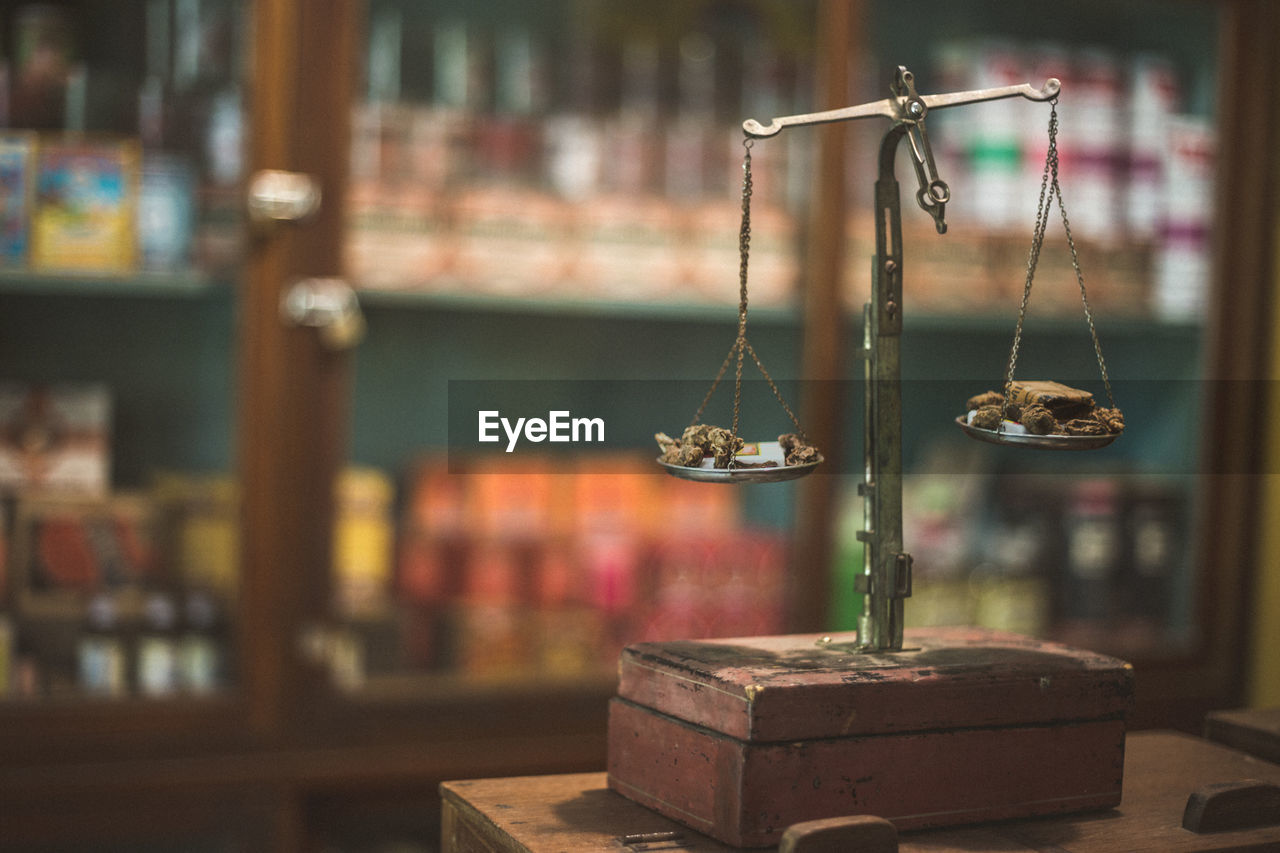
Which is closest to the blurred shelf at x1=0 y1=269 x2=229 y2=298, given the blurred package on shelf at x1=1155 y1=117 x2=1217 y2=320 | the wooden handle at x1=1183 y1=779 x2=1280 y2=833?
the wooden handle at x1=1183 y1=779 x2=1280 y2=833

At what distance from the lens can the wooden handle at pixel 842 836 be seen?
0.77 meters

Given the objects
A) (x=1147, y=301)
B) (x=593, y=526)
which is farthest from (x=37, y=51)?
(x=1147, y=301)

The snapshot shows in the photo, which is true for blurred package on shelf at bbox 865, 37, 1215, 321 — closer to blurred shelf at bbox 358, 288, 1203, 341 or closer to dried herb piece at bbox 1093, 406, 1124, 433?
blurred shelf at bbox 358, 288, 1203, 341

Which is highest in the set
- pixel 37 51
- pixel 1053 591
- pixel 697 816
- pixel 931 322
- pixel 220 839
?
pixel 37 51

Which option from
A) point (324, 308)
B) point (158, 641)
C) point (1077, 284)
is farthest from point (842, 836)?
point (1077, 284)

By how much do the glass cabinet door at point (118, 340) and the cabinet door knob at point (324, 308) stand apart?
0.28 feet

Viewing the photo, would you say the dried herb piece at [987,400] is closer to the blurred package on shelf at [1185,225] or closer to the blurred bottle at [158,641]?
the blurred bottle at [158,641]

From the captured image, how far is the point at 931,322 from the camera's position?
7.70 feet

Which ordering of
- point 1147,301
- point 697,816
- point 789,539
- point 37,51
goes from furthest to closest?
point 1147,301 < point 789,539 < point 37,51 < point 697,816

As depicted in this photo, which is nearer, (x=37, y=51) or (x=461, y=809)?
(x=461, y=809)

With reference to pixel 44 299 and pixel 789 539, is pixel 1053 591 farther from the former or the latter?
pixel 44 299

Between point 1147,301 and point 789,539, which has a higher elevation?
point 1147,301

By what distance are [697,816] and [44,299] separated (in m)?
1.44

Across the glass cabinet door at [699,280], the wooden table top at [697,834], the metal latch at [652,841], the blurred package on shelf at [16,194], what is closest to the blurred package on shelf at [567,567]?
the glass cabinet door at [699,280]
